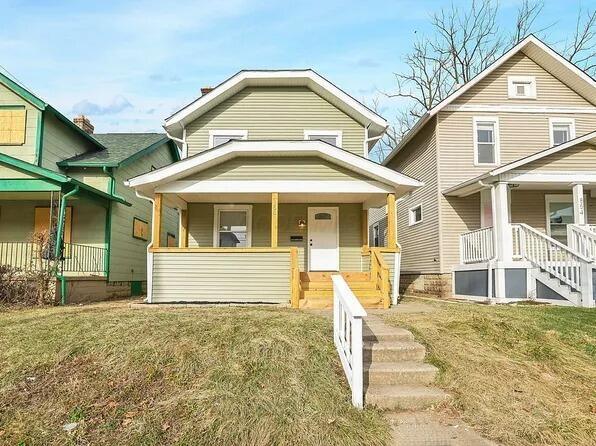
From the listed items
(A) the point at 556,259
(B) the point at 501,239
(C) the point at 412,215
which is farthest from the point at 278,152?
(C) the point at 412,215

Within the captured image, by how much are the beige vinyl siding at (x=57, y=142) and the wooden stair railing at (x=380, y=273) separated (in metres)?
10.1

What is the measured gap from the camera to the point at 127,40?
11.7m

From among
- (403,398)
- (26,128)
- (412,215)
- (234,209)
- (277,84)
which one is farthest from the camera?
(412,215)

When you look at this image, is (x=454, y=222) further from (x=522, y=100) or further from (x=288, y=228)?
(x=288, y=228)

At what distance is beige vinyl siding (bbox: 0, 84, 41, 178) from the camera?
43.3ft

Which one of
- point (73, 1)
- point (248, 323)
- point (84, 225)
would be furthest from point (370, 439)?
point (84, 225)

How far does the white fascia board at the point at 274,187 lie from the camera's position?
1097 centimetres

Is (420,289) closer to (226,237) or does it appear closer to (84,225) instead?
(226,237)

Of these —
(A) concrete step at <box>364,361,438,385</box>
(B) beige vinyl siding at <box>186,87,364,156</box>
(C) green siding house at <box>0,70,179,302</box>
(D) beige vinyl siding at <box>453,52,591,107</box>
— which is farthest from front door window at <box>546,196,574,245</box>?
(C) green siding house at <box>0,70,179,302</box>

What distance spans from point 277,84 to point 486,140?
7087 millimetres

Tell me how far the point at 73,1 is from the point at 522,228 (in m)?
12.0

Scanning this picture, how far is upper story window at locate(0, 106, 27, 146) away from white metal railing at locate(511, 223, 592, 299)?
14.2m

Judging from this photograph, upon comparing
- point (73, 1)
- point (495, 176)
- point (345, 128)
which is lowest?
point (495, 176)

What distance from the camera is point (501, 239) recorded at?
1161 centimetres
